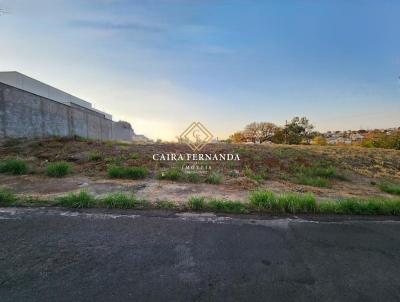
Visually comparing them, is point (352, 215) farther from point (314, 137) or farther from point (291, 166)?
point (314, 137)

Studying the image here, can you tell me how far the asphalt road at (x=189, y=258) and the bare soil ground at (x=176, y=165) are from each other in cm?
124

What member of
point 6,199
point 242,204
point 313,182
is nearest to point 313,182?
point 313,182

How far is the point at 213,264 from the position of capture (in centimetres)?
188

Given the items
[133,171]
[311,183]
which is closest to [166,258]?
[133,171]

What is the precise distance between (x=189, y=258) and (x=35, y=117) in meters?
12.8

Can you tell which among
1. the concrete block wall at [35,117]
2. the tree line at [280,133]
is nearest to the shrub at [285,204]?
the concrete block wall at [35,117]

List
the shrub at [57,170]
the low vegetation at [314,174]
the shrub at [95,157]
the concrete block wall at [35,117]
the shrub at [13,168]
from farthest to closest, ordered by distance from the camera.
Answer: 1. the concrete block wall at [35,117]
2. the shrub at [95,157]
3. the low vegetation at [314,174]
4. the shrub at [13,168]
5. the shrub at [57,170]

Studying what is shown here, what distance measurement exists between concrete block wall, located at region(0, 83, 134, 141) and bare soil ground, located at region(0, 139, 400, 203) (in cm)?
124

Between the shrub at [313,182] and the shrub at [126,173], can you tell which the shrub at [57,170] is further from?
the shrub at [313,182]

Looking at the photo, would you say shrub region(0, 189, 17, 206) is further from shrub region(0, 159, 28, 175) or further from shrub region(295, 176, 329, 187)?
shrub region(295, 176, 329, 187)

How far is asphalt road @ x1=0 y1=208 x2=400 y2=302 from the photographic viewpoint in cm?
155

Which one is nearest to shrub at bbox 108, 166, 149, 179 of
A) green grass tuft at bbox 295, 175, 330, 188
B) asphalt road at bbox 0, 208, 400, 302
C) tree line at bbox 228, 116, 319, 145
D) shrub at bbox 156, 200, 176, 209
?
shrub at bbox 156, 200, 176, 209

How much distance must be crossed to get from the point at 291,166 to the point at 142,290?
773 centimetres

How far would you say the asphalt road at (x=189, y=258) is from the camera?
1548 millimetres
